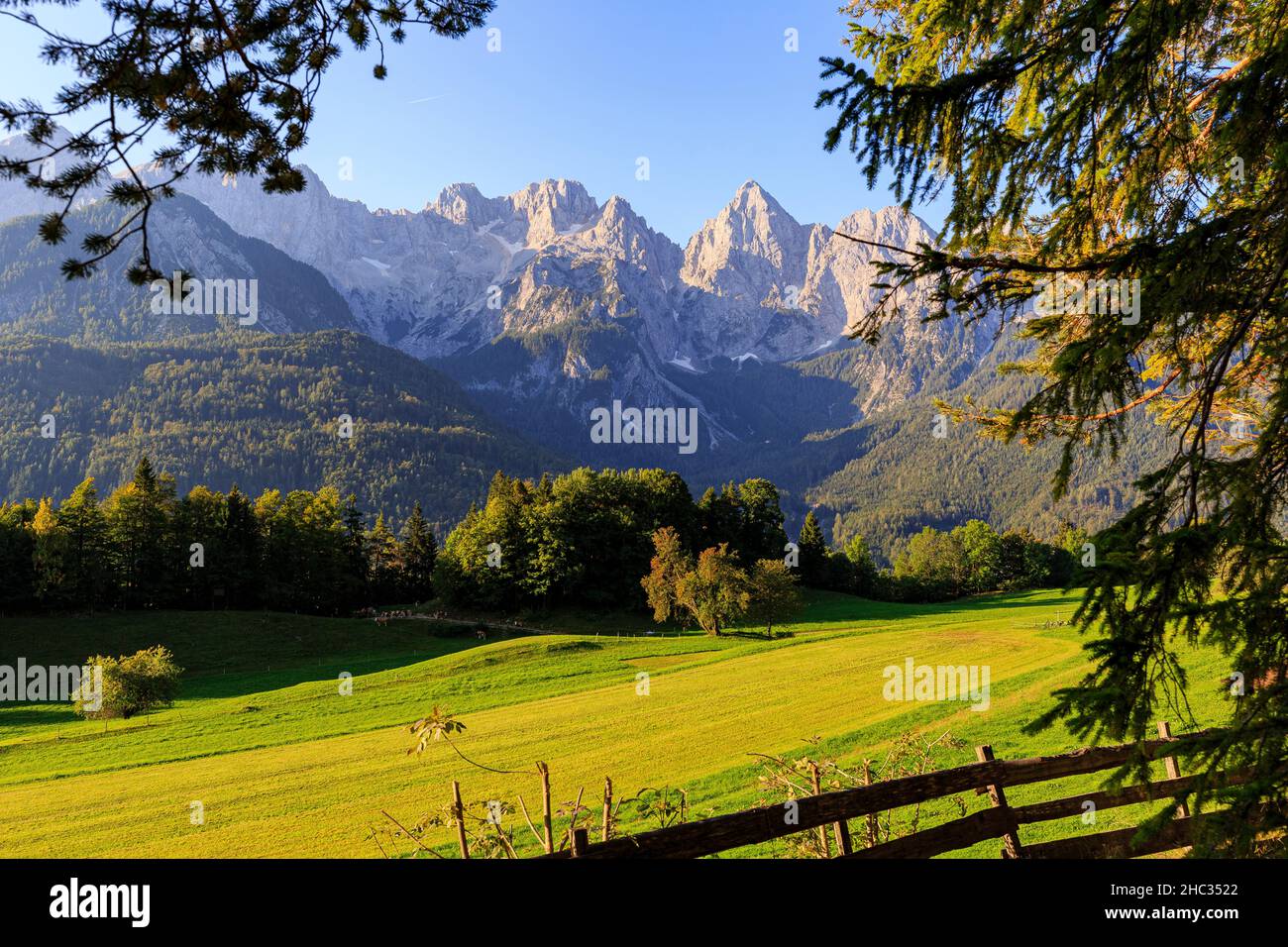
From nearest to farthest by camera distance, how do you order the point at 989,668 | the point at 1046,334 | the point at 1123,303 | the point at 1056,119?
the point at 1123,303
the point at 1056,119
the point at 1046,334
the point at 989,668

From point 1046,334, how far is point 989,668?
82.3ft

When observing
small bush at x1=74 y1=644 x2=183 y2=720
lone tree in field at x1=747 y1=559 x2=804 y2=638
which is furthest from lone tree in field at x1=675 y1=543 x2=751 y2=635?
small bush at x1=74 y1=644 x2=183 y2=720

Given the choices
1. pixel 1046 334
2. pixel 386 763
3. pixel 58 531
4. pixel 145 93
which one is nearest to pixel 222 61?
pixel 145 93

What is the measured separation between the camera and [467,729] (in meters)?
26.1

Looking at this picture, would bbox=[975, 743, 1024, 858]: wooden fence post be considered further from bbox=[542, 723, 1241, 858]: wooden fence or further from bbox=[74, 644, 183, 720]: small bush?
bbox=[74, 644, 183, 720]: small bush

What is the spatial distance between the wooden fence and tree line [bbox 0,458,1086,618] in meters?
40.1

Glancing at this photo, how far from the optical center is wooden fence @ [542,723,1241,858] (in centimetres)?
559

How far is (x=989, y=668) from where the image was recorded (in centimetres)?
2850

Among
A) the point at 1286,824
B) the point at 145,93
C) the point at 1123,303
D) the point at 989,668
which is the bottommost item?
the point at 989,668

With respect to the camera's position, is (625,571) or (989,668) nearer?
(989,668)

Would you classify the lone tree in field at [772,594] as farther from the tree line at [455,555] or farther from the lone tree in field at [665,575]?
the lone tree in field at [665,575]

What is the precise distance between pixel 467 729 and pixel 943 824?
22072mm
